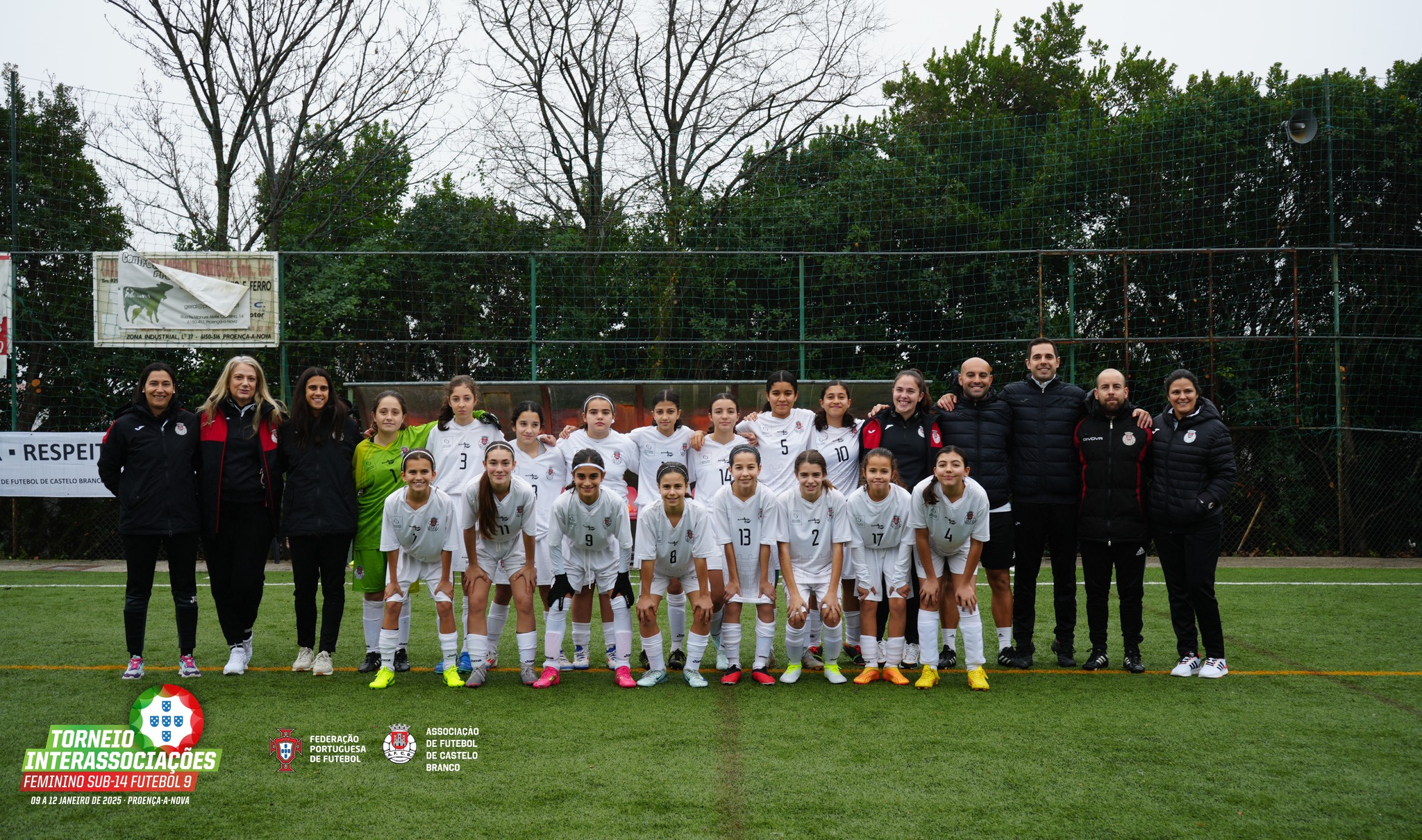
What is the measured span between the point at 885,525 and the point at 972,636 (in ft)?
2.37

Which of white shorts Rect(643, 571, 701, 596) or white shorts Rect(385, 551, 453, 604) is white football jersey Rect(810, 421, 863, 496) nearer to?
white shorts Rect(643, 571, 701, 596)

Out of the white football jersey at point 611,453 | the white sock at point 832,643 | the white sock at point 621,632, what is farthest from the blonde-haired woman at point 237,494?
the white sock at point 832,643

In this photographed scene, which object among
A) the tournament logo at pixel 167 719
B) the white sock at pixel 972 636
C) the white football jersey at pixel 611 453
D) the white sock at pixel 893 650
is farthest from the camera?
the white football jersey at pixel 611 453

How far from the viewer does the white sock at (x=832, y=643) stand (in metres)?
5.29

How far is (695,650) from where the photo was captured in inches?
206

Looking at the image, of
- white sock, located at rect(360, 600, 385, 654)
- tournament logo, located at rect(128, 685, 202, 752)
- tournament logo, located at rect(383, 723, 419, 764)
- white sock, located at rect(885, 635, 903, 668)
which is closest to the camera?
tournament logo, located at rect(383, 723, 419, 764)

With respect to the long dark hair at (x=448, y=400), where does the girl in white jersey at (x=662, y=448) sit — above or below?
below

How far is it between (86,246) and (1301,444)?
14.6m

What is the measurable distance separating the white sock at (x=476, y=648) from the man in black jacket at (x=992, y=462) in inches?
100

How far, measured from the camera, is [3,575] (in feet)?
31.7

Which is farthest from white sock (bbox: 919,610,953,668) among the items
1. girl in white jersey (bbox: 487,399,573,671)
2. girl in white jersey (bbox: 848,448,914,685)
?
girl in white jersey (bbox: 487,399,573,671)

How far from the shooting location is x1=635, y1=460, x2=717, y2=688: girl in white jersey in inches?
205

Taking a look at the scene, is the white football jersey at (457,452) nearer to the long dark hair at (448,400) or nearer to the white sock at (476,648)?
the long dark hair at (448,400)

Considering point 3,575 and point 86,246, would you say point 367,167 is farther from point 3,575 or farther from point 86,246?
point 3,575
